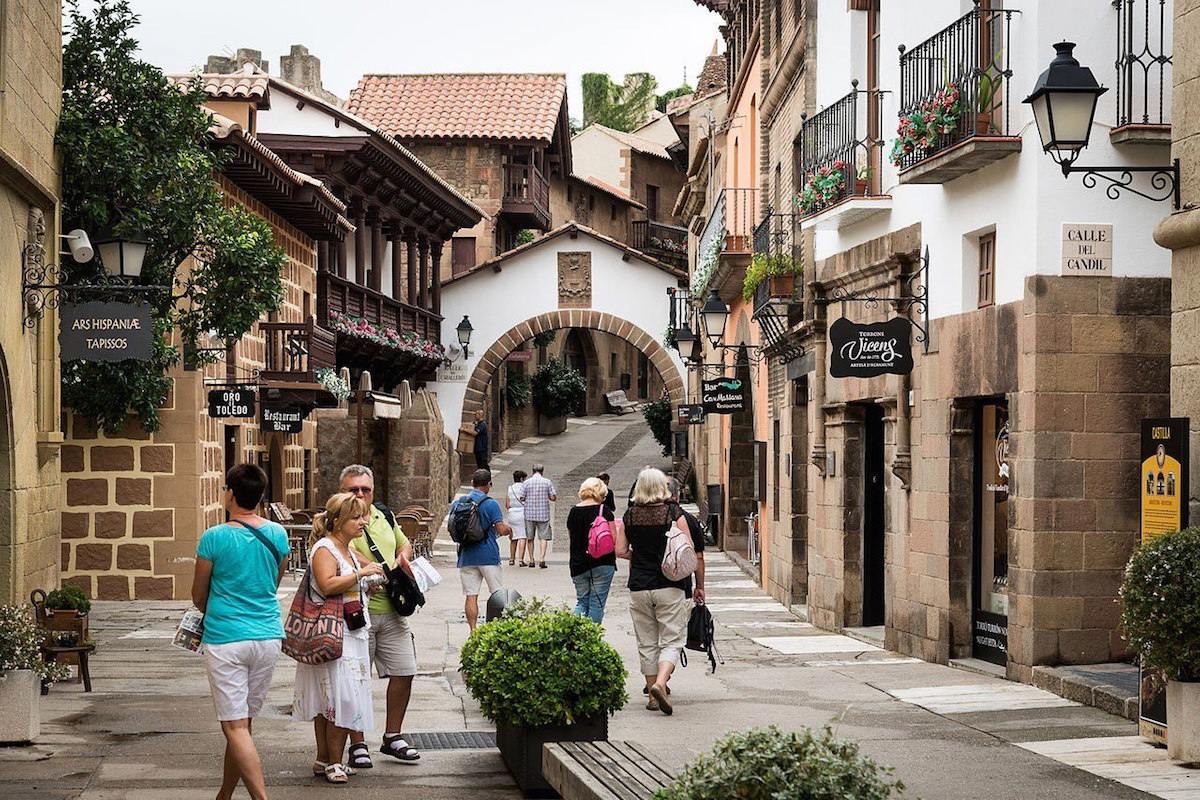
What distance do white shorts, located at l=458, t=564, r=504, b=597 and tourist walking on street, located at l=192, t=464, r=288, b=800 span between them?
7120mm

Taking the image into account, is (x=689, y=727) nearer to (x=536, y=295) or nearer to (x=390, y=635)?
(x=390, y=635)

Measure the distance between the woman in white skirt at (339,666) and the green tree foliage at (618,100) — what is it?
246ft

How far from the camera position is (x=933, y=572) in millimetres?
14281

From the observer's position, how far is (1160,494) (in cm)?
964

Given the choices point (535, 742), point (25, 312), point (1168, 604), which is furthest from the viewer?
point (25, 312)

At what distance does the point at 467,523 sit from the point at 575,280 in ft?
96.0

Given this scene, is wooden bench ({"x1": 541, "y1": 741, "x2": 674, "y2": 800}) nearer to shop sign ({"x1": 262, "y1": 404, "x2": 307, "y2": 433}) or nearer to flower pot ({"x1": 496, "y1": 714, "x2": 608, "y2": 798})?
flower pot ({"x1": 496, "y1": 714, "x2": 608, "y2": 798})

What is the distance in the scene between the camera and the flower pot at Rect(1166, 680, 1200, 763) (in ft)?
28.5

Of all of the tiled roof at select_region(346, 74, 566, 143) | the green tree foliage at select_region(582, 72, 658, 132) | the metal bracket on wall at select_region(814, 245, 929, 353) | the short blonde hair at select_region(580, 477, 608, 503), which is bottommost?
the short blonde hair at select_region(580, 477, 608, 503)

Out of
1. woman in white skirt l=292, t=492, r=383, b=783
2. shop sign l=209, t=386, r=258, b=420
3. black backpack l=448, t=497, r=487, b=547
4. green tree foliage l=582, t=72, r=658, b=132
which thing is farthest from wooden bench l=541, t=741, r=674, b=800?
green tree foliage l=582, t=72, r=658, b=132

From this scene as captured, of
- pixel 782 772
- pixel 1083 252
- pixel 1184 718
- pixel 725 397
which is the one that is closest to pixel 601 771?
pixel 782 772

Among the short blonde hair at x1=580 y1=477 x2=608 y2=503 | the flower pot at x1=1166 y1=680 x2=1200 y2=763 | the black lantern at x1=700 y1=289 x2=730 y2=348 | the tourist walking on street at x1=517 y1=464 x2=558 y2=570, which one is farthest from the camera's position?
the tourist walking on street at x1=517 y1=464 x2=558 y2=570

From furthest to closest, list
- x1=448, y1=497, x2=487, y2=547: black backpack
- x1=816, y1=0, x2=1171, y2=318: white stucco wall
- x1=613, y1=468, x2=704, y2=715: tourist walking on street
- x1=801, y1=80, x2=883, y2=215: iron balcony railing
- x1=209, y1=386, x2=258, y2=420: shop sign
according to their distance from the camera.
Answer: x1=209, y1=386, x2=258, y2=420: shop sign → x1=801, y1=80, x2=883, y2=215: iron balcony railing → x1=448, y1=497, x2=487, y2=547: black backpack → x1=816, y1=0, x2=1171, y2=318: white stucco wall → x1=613, y1=468, x2=704, y2=715: tourist walking on street

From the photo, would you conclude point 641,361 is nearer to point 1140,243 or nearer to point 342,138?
point 342,138
